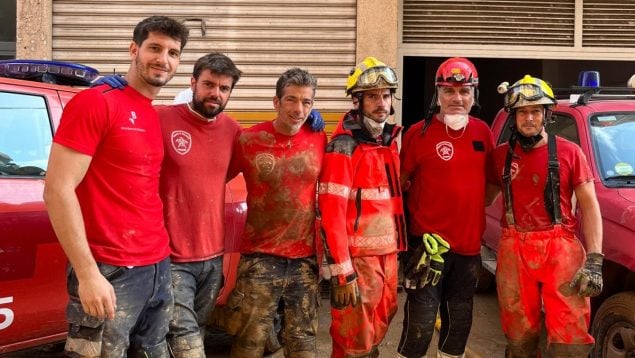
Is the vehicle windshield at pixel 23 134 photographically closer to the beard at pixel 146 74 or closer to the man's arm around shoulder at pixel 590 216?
the beard at pixel 146 74

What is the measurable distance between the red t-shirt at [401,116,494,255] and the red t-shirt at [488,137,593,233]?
221 millimetres

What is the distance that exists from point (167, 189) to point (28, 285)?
3.32 ft

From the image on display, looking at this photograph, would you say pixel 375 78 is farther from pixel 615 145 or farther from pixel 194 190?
pixel 615 145

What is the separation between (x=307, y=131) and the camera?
3.64 metres

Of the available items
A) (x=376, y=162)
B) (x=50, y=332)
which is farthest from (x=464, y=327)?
(x=50, y=332)

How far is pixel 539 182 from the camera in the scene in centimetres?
376

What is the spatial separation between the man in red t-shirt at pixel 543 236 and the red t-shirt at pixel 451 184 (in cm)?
17

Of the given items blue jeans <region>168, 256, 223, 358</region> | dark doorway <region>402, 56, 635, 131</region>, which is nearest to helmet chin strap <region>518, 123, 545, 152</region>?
blue jeans <region>168, 256, 223, 358</region>

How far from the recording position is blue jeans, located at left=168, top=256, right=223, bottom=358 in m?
3.21

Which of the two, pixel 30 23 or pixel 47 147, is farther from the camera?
pixel 30 23

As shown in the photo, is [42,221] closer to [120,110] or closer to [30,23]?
[120,110]

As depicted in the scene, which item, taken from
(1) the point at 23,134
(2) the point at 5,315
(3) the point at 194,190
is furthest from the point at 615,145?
(2) the point at 5,315

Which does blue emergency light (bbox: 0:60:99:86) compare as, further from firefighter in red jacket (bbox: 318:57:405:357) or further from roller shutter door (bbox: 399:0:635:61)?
roller shutter door (bbox: 399:0:635:61)

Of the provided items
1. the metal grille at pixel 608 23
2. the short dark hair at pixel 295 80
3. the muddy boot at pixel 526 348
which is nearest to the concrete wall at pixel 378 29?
the metal grille at pixel 608 23
